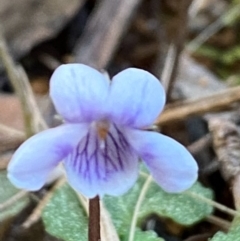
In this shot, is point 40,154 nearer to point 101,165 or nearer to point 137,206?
point 101,165

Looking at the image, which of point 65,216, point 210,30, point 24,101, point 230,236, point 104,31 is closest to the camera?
point 230,236

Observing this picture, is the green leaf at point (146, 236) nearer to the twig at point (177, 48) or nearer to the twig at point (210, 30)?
the twig at point (177, 48)

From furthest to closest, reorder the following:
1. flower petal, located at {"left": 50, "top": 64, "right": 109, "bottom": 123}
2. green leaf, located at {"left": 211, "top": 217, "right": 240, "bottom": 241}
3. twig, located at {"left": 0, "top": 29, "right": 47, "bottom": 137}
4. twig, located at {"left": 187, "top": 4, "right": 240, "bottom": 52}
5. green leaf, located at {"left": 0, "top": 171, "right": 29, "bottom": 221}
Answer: twig, located at {"left": 187, "top": 4, "right": 240, "bottom": 52}
twig, located at {"left": 0, "top": 29, "right": 47, "bottom": 137}
green leaf, located at {"left": 0, "top": 171, "right": 29, "bottom": 221}
green leaf, located at {"left": 211, "top": 217, "right": 240, "bottom": 241}
flower petal, located at {"left": 50, "top": 64, "right": 109, "bottom": 123}

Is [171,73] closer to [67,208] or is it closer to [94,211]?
[67,208]

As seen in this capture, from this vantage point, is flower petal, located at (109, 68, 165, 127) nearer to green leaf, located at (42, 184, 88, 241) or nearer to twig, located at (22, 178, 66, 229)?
green leaf, located at (42, 184, 88, 241)

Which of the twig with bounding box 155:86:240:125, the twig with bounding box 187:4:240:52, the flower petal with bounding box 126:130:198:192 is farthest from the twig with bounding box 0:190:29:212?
the twig with bounding box 187:4:240:52

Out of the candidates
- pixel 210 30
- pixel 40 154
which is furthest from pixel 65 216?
pixel 210 30

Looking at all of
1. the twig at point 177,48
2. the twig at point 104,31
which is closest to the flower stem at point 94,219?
the twig at point 177,48
